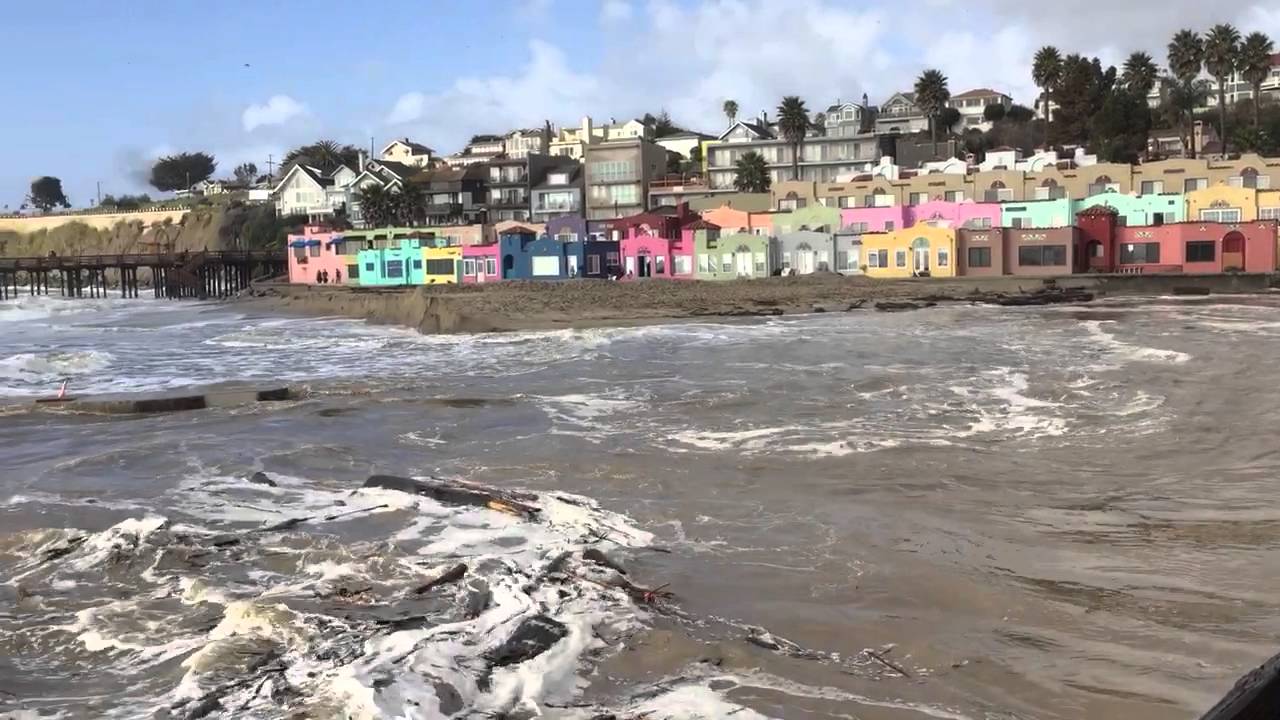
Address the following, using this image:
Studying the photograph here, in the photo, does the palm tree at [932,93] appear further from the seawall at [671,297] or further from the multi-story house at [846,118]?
the seawall at [671,297]

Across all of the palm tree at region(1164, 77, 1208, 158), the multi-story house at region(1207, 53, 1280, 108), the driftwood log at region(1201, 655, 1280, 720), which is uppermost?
the multi-story house at region(1207, 53, 1280, 108)

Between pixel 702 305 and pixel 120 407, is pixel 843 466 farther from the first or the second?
pixel 702 305

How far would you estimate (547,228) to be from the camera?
67.8 metres

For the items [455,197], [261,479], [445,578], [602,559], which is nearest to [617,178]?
[455,197]

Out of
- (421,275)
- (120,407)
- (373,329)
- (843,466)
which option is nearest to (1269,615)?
(843,466)

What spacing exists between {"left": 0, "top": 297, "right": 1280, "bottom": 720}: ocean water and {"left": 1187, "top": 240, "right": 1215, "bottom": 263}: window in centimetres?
3215

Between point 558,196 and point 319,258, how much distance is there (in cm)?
1994

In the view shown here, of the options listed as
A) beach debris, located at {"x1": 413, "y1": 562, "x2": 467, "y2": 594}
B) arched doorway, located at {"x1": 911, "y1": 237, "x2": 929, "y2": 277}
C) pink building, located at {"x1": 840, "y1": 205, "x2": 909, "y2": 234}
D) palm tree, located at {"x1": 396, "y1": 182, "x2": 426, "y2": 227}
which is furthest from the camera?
palm tree, located at {"x1": 396, "y1": 182, "x2": 426, "y2": 227}

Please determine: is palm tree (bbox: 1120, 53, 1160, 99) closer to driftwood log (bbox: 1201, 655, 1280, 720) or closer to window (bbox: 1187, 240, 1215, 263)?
window (bbox: 1187, 240, 1215, 263)

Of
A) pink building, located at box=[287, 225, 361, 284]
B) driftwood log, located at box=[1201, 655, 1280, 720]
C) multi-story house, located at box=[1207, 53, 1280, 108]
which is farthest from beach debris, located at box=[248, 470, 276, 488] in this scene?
multi-story house, located at box=[1207, 53, 1280, 108]

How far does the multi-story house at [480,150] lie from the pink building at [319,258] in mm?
38584

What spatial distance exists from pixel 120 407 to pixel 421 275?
5006 cm

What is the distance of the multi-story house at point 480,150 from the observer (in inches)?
4616

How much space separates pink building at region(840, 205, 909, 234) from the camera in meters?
58.3
